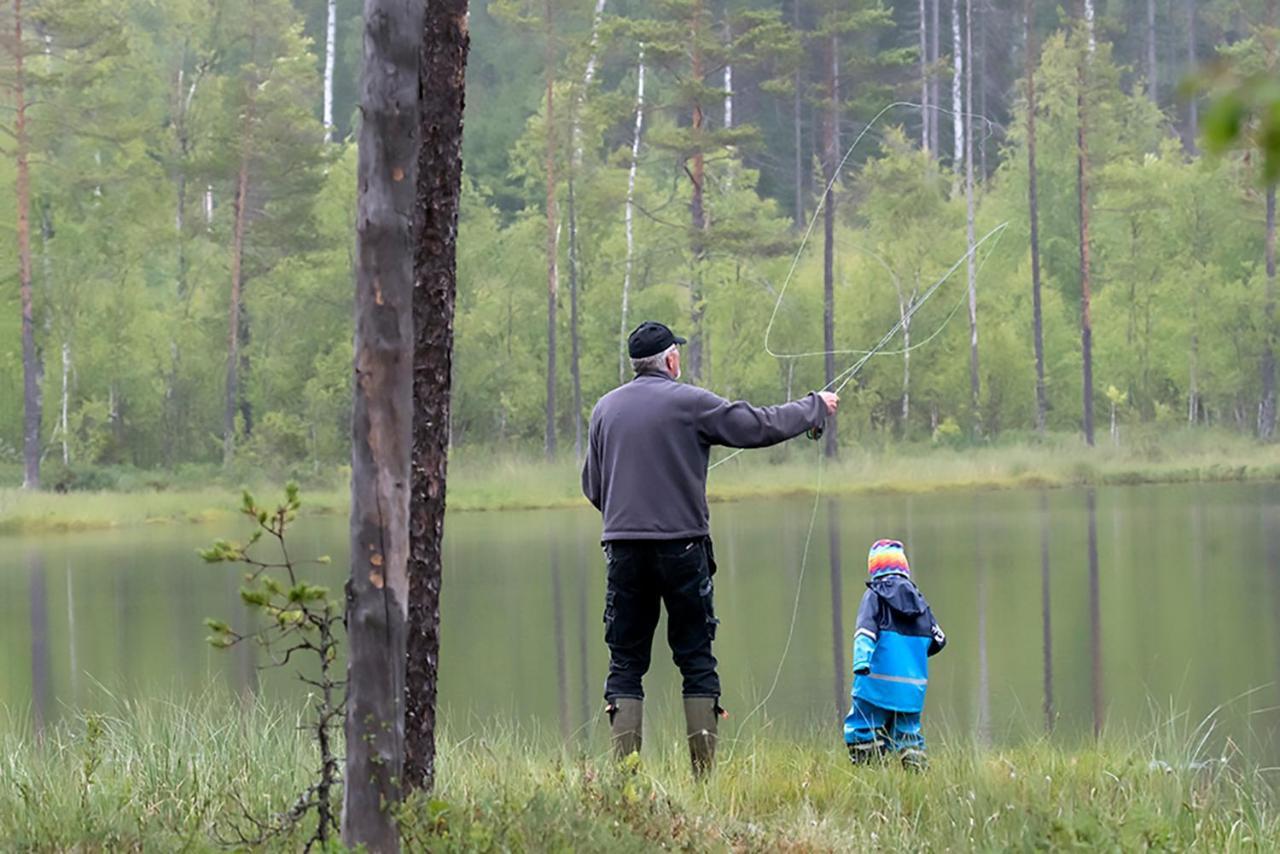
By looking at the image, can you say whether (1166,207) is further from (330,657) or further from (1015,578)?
(330,657)

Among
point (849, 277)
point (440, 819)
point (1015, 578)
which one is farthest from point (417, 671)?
point (849, 277)

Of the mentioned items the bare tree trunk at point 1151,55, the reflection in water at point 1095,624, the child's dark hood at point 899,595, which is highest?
the bare tree trunk at point 1151,55

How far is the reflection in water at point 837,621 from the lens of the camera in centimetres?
989

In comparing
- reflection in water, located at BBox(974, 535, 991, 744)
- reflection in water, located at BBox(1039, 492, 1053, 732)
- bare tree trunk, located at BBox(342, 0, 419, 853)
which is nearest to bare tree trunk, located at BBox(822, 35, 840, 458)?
reflection in water, located at BBox(1039, 492, 1053, 732)

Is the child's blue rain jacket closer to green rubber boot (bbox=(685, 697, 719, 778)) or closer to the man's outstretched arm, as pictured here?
green rubber boot (bbox=(685, 697, 719, 778))

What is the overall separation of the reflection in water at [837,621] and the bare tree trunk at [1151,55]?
34.7 m

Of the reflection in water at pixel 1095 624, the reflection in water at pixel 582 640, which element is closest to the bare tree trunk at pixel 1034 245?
the reflection in water at pixel 1095 624

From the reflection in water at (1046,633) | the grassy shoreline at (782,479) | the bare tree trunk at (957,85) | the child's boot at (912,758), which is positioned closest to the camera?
the child's boot at (912,758)

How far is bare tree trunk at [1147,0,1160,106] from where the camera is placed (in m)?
52.2

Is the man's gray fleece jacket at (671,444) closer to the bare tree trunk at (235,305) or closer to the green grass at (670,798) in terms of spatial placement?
the green grass at (670,798)

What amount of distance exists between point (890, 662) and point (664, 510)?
0.92 meters

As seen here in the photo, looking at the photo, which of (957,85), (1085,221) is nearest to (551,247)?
(1085,221)

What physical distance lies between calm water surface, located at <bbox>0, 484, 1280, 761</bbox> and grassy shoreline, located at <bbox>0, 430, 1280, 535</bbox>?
3.81m

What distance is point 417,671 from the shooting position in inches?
193
